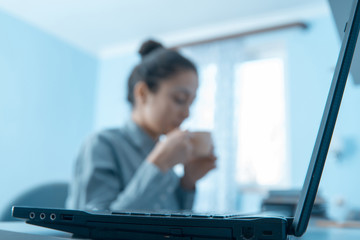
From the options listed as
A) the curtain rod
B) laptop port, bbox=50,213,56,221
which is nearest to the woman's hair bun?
laptop port, bbox=50,213,56,221

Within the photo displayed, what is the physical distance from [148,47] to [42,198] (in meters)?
0.65

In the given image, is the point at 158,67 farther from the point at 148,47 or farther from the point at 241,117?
the point at 241,117

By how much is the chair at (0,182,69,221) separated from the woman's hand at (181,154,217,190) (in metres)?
0.48

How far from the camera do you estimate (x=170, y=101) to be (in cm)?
113

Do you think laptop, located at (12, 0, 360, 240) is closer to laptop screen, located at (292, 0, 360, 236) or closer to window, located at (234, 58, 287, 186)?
laptop screen, located at (292, 0, 360, 236)

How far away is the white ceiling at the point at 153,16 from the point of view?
8.89 feet

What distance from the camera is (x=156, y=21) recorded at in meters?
3.03

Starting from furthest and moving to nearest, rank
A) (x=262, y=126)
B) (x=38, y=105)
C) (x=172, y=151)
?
(x=38, y=105) < (x=262, y=126) < (x=172, y=151)

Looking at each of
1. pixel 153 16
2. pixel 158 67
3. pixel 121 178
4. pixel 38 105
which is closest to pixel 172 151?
pixel 121 178

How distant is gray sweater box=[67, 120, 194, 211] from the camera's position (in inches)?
31.2

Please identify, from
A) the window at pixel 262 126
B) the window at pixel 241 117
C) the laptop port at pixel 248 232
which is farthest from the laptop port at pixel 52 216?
the window at pixel 262 126

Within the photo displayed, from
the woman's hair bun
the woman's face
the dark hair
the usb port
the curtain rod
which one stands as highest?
the curtain rod

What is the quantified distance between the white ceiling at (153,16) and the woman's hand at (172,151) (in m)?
1.95

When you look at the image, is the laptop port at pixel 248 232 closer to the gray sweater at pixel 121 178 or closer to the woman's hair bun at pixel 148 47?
the gray sweater at pixel 121 178
